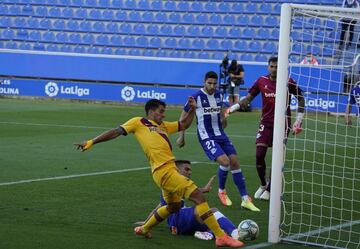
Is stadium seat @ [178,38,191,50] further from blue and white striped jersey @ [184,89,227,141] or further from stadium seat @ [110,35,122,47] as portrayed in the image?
blue and white striped jersey @ [184,89,227,141]

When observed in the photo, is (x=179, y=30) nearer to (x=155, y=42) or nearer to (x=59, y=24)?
(x=155, y=42)

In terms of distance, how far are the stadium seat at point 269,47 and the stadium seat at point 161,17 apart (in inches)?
195

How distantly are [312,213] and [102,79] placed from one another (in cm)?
2488

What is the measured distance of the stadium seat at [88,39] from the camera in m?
39.7

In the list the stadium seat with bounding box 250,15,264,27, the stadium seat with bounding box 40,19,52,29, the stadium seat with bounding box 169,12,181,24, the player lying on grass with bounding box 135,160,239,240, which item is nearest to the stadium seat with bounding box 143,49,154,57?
the stadium seat with bounding box 169,12,181,24

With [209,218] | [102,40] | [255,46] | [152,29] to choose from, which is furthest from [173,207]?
[102,40]

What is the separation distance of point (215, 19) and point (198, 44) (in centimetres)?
147

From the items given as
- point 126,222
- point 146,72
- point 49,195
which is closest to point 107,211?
point 126,222

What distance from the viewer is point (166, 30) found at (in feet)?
127

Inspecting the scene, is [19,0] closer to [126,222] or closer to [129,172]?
[129,172]

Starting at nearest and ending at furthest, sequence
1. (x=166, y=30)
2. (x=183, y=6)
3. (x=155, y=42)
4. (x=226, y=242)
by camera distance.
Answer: (x=226, y=242) < (x=155, y=42) < (x=166, y=30) < (x=183, y=6)

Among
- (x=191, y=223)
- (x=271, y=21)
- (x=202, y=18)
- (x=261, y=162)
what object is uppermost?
(x=202, y=18)

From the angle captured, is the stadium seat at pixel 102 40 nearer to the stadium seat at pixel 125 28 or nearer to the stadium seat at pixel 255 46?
the stadium seat at pixel 125 28

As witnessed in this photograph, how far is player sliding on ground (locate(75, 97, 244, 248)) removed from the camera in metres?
9.06
